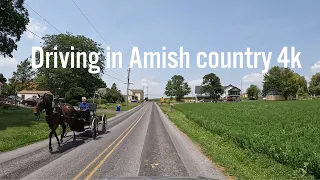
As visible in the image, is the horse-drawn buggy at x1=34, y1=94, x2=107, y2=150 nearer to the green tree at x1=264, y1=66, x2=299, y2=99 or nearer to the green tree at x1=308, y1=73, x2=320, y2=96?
the green tree at x1=264, y1=66, x2=299, y2=99

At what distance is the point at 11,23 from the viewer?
37531 mm

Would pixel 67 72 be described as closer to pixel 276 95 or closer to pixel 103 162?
pixel 103 162

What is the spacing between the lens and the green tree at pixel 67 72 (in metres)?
77.2

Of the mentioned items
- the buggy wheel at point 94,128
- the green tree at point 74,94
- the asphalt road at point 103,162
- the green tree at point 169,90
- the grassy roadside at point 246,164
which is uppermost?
the green tree at point 169,90

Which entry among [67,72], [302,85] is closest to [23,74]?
[67,72]

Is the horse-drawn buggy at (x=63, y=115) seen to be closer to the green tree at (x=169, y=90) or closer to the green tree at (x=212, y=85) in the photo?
the green tree at (x=212, y=85)

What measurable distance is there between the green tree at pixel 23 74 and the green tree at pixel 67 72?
50.0ft

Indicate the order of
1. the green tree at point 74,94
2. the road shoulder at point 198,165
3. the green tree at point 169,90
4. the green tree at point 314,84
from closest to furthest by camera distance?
1. the road shoulder at point 198,165
2. the green tree at point 74,94
3. the green tree at point 314,84
4. the green tree at point 169,90

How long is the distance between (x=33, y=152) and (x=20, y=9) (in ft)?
102

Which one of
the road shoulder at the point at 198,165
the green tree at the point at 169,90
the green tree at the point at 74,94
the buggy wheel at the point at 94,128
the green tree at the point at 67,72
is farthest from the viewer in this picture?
the green tree at the point at 169,90

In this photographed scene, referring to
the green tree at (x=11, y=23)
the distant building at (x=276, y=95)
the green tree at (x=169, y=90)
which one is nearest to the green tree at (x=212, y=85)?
the distant building at (x=276, y=95)

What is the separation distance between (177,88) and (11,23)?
153558 millimetres

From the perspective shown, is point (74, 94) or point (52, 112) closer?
point (52, 112)

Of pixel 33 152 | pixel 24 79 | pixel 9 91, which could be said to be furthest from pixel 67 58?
pixel 33 152
